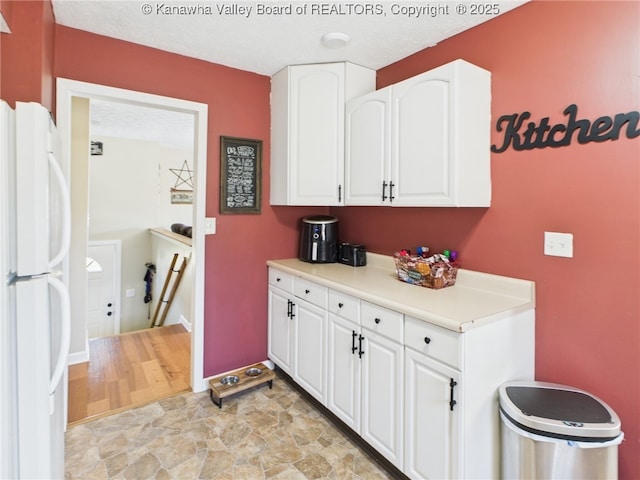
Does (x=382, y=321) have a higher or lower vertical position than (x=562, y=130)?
lower

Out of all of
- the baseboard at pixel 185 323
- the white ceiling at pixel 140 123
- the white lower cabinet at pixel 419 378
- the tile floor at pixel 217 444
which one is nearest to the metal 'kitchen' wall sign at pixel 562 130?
the white lower cabinet at pixel 419 378

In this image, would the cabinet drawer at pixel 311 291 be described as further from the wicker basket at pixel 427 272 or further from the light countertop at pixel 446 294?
the wicker basket at pixel 427 272

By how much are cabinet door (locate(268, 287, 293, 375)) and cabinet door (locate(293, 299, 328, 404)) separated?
10 centimetres

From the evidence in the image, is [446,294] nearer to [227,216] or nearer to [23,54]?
[227,216]

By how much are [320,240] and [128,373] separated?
71.1 inches

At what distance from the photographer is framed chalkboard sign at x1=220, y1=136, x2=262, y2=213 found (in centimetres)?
251

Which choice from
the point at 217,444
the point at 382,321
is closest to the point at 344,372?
the point at 382,321

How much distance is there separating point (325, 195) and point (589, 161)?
4.70 feet

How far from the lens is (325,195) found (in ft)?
7.89

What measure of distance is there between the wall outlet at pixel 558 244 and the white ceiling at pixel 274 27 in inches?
44.2

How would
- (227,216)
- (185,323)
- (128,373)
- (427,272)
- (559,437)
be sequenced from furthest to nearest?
(185,323), (128,373), (227,216), (427,272), (559,437)

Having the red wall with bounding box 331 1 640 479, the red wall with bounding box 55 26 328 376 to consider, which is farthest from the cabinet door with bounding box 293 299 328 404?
the red wall with bounding box 331 1 640 479

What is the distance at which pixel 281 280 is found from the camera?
2.57 m

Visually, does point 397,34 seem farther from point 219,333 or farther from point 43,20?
point 219,333
